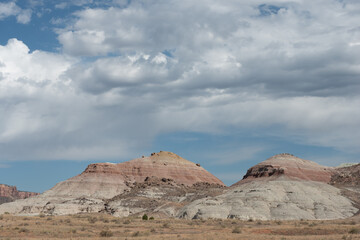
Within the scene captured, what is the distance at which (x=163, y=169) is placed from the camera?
171 meters

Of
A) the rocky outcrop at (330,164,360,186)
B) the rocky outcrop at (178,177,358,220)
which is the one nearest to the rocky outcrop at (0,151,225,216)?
the rocky outcrop at (178,177,358,220)

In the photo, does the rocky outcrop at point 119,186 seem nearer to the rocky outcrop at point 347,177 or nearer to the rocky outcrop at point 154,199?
the rocky outcrop at point 154,199

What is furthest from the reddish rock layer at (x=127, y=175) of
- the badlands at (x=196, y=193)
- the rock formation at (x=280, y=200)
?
the rock formation at (x=280, y=200)

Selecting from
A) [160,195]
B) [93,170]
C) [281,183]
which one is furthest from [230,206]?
[93,170]

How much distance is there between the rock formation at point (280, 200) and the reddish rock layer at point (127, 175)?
118 feet

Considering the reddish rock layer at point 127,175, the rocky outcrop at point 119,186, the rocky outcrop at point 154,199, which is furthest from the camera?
the reddish rock layer at point 127,175

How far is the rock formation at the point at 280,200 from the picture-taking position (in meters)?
95.9

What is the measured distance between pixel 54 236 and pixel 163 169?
121 meters

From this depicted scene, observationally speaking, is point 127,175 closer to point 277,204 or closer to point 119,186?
point 119,186

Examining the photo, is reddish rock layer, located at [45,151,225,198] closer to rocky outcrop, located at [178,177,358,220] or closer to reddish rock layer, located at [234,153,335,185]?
reddish rock layer, located at [234,153,335,185]

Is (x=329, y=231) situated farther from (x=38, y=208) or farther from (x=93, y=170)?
(x=93, y=170)

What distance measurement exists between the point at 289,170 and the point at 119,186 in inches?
2106

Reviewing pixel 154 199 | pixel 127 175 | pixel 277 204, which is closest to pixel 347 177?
pixel 277 204

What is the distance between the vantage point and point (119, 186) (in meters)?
→ 152
